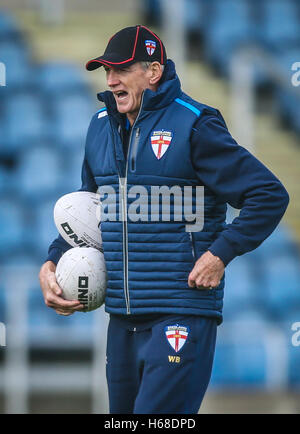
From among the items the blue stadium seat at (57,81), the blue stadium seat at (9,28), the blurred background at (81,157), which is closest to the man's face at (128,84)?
the blurred background at (81,157)

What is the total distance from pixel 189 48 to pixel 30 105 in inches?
83.1

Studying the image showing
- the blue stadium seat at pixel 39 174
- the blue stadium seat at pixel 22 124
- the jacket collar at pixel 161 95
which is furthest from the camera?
the blue stadium seat at pixel 22 124

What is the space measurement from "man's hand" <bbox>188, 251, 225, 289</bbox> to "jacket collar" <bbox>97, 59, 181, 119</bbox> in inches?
22.0

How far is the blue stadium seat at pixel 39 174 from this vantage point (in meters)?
7.49

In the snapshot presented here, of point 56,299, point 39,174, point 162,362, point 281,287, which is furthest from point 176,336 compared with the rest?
point 39,174

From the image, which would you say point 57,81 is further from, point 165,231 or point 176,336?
point 176,336

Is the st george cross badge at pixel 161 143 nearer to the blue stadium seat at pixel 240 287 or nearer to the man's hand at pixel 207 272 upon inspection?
the man's hand at pixel 207 272

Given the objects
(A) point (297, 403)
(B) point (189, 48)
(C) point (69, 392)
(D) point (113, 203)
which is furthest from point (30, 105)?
(D) point (113, 203)

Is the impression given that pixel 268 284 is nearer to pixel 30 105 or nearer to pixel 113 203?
pixel 30 105

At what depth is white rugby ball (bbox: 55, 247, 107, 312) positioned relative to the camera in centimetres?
344

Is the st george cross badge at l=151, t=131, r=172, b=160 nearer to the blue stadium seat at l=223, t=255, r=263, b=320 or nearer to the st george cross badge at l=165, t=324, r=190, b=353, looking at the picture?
the st george cross badge at l=165, t=324, r=190, b=353

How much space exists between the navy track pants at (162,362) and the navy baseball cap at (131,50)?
0.89 metres

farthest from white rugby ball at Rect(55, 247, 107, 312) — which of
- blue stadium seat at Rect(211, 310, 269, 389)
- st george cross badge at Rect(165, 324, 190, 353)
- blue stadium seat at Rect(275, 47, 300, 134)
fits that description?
blue stadium seat at Rect(275, 47, 300, 134)

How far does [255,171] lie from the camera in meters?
3.27
